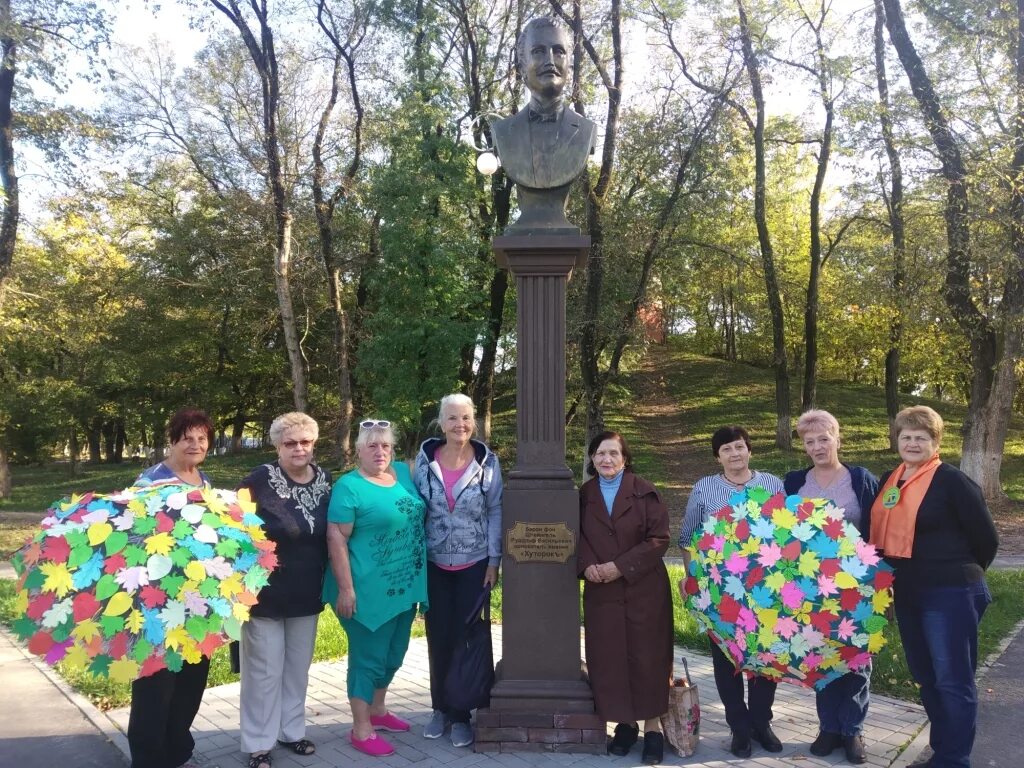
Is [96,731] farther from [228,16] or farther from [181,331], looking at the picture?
[181,331]

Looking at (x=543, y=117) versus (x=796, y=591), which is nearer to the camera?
(x=796, y=591)

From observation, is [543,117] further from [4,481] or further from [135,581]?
[4,481]

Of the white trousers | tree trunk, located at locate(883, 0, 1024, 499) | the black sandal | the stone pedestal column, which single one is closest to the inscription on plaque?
the stone pedestal column

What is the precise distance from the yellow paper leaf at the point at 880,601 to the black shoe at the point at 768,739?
1021mm

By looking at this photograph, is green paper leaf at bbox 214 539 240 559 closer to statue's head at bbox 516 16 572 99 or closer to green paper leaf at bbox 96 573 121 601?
green paper leaf at bbox 96 573 121 601

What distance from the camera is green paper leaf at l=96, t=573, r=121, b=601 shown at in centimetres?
318

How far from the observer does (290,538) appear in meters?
3.91

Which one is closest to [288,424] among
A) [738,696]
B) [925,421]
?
[738,696]

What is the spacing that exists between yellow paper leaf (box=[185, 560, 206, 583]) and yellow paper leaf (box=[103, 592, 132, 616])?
0.24 m

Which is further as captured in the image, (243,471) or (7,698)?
(243,471)

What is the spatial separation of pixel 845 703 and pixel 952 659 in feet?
2.12

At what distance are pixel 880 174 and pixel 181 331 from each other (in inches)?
811

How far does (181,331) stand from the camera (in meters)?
24.8

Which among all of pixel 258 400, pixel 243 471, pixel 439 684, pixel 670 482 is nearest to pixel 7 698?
pixel 439 684
